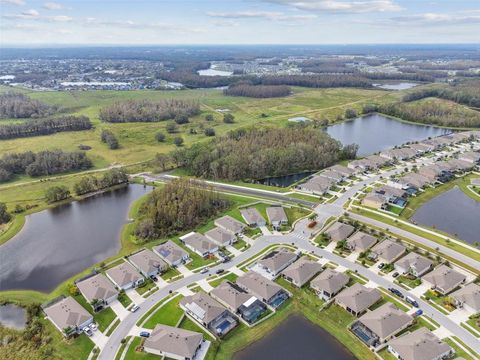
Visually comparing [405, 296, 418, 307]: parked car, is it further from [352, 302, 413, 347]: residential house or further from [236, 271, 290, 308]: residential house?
[236, 271, 290, 308]: residential house

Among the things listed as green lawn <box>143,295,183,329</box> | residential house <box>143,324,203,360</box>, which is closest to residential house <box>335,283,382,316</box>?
residential house <box>143,324,203,360</box>

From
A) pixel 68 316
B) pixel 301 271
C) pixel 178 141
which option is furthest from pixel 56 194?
pixel 301 271

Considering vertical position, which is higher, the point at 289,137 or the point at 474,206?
the point at 289,137

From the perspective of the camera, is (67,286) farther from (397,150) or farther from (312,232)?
(397,150)

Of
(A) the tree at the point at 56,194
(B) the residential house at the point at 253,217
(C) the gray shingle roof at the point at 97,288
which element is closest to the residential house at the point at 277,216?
Answer: (B) the residential house at the point at 253,217

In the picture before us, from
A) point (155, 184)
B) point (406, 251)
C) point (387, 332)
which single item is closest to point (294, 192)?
point (406, 251)

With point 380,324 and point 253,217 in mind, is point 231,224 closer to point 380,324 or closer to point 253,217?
point 253,217

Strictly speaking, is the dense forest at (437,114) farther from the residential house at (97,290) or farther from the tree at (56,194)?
the residential house at (97,290)
